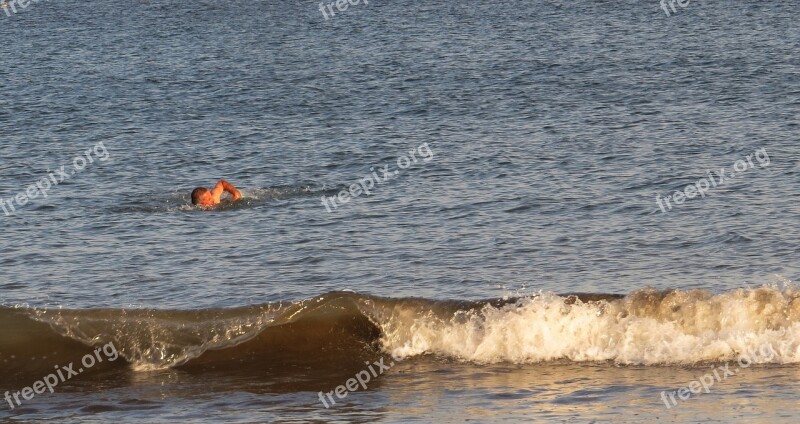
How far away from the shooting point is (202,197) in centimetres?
2245

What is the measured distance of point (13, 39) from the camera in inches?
1971

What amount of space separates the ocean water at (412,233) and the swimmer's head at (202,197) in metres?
0.35

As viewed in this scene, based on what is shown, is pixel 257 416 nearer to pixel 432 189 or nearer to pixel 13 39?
pixel 432 189

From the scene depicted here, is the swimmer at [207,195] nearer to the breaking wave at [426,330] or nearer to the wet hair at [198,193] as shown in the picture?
the wet hair at [198,193]

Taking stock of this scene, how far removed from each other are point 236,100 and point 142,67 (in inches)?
306

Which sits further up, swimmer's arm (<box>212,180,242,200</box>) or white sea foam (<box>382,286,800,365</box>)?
swimmer's arm (<box>212,180,242,200</box>)

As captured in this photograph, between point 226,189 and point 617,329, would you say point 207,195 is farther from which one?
point 617,329

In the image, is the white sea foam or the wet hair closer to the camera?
the white sea foam

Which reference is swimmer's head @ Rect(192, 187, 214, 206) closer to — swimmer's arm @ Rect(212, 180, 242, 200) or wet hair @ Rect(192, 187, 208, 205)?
wet hair @ Rect(192, 187, 208, 205)

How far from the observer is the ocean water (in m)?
13.5

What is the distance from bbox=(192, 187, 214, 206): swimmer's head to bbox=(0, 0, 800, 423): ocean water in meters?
0.35

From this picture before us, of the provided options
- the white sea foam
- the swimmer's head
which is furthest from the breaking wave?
the swimmer's head

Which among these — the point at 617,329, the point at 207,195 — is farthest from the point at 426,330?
the point at 207,195

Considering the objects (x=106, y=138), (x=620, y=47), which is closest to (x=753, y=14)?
(x=620, y=47)
